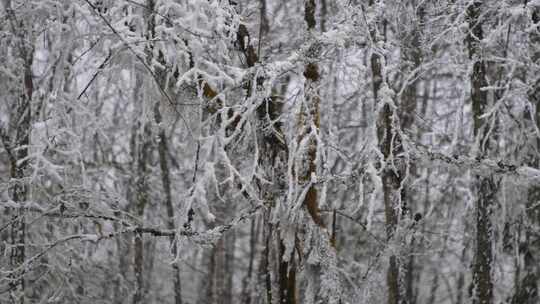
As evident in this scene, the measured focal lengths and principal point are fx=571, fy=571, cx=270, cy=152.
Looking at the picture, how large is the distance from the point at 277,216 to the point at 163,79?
3.64ft

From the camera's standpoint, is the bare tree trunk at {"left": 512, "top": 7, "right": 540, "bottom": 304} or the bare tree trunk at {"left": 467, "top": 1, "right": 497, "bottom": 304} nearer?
the bare tree trunk at {"left": 467, "top": 1, "right": 497, "bottom": 304}

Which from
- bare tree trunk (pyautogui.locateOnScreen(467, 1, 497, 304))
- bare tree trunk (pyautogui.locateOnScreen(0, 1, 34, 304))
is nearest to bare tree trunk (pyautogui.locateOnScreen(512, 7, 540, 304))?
bare tree trunk (pyautogui.locateOnScreen(467, 1, 497, 304))

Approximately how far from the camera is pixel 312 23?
10.4ft

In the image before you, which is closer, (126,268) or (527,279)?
(527,279)

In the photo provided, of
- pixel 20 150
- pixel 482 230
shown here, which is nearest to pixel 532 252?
pixel 482 230

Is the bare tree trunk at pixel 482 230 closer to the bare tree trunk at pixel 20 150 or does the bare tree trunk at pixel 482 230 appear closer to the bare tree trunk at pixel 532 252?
the bare tree trunk at pixel 532 252

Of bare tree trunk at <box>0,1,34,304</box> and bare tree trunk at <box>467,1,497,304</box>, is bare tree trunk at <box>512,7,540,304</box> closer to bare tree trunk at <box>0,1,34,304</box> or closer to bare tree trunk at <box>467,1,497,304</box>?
bare tree trunk at <box>467,1,497,304</box>

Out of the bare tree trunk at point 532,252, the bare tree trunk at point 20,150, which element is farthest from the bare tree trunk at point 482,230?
the bare tree trunk at point 20,150

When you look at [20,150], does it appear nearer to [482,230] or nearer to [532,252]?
[482,230]

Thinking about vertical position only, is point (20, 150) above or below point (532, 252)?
above

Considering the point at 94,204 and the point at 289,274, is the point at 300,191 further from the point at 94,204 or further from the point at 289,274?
the point at 94,204

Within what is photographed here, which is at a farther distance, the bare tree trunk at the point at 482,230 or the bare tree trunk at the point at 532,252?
the bare tree trunk at the point at 532,252

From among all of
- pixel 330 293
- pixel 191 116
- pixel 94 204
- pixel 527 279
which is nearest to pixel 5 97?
pixel 94 204

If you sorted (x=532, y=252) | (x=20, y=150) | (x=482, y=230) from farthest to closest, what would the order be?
(x=532, y=252) → (x=20, y=150) → (x=482, y=230)
